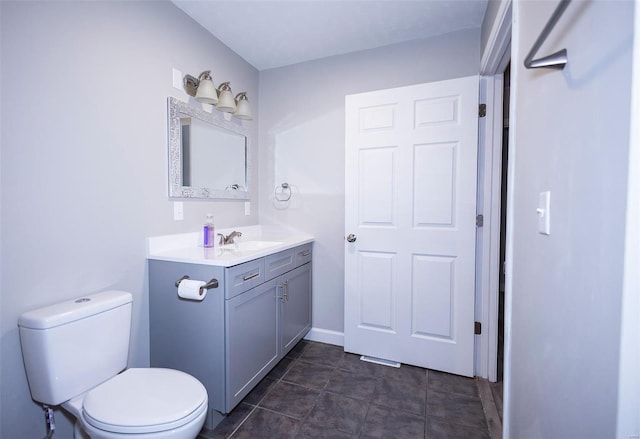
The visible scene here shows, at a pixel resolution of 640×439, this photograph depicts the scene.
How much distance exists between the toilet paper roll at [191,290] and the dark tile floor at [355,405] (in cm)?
73

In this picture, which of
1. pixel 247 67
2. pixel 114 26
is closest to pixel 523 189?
pixel 114 26

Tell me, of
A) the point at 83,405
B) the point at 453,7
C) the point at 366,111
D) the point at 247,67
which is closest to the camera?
the point at 83,405

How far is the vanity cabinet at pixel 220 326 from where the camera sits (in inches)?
57.3

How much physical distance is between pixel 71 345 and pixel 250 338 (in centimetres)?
80

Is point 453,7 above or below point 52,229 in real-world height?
above

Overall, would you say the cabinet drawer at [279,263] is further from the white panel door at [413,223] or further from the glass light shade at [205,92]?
the glass light shade at [205,92]

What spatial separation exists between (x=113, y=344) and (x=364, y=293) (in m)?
1.57

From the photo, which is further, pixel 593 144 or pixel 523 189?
pixel 523 189

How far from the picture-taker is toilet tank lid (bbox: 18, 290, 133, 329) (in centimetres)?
107

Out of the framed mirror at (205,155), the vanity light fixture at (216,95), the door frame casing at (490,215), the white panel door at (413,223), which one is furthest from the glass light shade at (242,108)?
the door frame casing at (490,215)

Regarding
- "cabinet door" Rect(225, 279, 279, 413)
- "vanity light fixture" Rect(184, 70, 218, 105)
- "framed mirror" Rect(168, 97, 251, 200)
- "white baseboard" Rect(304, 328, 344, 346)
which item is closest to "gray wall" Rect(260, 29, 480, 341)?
"white baseboard" Rect(304, 328, 344, 346)

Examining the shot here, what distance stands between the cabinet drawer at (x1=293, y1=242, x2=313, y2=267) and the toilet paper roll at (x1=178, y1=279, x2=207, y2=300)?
0.84m

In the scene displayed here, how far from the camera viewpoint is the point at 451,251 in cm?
194

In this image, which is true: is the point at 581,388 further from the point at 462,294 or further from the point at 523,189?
the point at 462,294
